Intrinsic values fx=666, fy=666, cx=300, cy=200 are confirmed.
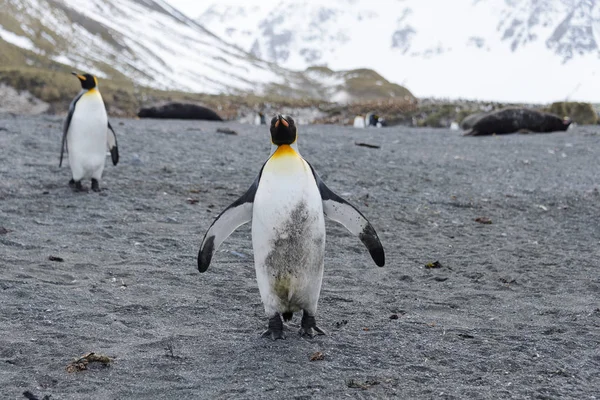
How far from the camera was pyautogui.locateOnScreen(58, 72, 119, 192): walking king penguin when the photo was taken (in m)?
7.02

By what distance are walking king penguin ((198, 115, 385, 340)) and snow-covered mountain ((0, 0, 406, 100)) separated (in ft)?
180

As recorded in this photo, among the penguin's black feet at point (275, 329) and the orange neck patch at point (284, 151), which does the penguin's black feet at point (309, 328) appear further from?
the orange neck patch at point (284, 151)

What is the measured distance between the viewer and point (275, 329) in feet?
11.4

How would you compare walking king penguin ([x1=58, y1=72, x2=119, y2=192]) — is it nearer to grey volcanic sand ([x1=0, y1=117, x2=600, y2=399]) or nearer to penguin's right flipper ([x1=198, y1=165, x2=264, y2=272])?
grey volcanic sand ([x1=0, y1=117, x2=600, y2=399])

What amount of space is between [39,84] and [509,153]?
17906 millimetres

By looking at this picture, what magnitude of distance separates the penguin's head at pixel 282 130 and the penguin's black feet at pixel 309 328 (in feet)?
3.05

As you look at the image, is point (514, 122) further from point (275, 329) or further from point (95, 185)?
point (275, 329)

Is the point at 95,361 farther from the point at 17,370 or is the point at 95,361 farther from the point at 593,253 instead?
the point at 593,253

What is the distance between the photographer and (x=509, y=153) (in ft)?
36.6

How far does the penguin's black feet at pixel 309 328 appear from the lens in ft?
11.5

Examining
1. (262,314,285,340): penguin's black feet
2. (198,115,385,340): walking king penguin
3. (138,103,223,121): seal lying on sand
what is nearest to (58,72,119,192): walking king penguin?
(198,115,385,340): walking king penguin

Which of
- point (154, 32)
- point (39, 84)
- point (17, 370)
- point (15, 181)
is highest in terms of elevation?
point (154, 32)

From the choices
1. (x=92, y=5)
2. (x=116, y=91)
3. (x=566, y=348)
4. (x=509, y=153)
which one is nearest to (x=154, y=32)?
(x=92, y=5)

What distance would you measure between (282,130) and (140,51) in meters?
98.1
